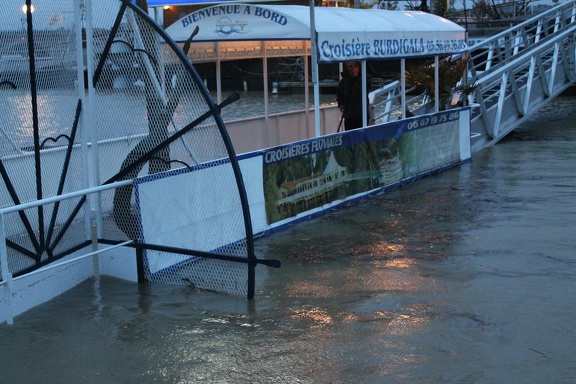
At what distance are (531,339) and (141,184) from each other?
406 centimetres

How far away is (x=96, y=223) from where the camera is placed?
8594mm

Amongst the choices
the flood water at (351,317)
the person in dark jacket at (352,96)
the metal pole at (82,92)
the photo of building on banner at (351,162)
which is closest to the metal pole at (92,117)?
the metal pole at (82,92)

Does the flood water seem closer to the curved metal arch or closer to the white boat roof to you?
the curved metal arch

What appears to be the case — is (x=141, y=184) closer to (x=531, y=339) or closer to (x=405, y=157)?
(x=531, y=339)

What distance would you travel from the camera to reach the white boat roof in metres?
11.5

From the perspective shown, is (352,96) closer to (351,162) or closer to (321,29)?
(351,162)

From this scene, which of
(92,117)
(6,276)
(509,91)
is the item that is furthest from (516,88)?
(6,276)

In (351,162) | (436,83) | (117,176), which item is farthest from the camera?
(436,83)

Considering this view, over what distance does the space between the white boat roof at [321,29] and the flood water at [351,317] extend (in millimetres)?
2670

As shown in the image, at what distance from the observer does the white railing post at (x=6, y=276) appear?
6.81 meters

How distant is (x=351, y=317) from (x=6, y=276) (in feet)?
10.2

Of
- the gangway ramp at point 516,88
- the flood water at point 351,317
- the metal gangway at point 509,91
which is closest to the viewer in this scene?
the flood water at point 351,317

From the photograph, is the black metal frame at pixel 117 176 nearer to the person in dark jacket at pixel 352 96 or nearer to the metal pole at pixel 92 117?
the metal pole at pixel 92 117

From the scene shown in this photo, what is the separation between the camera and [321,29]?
37.1 ft
